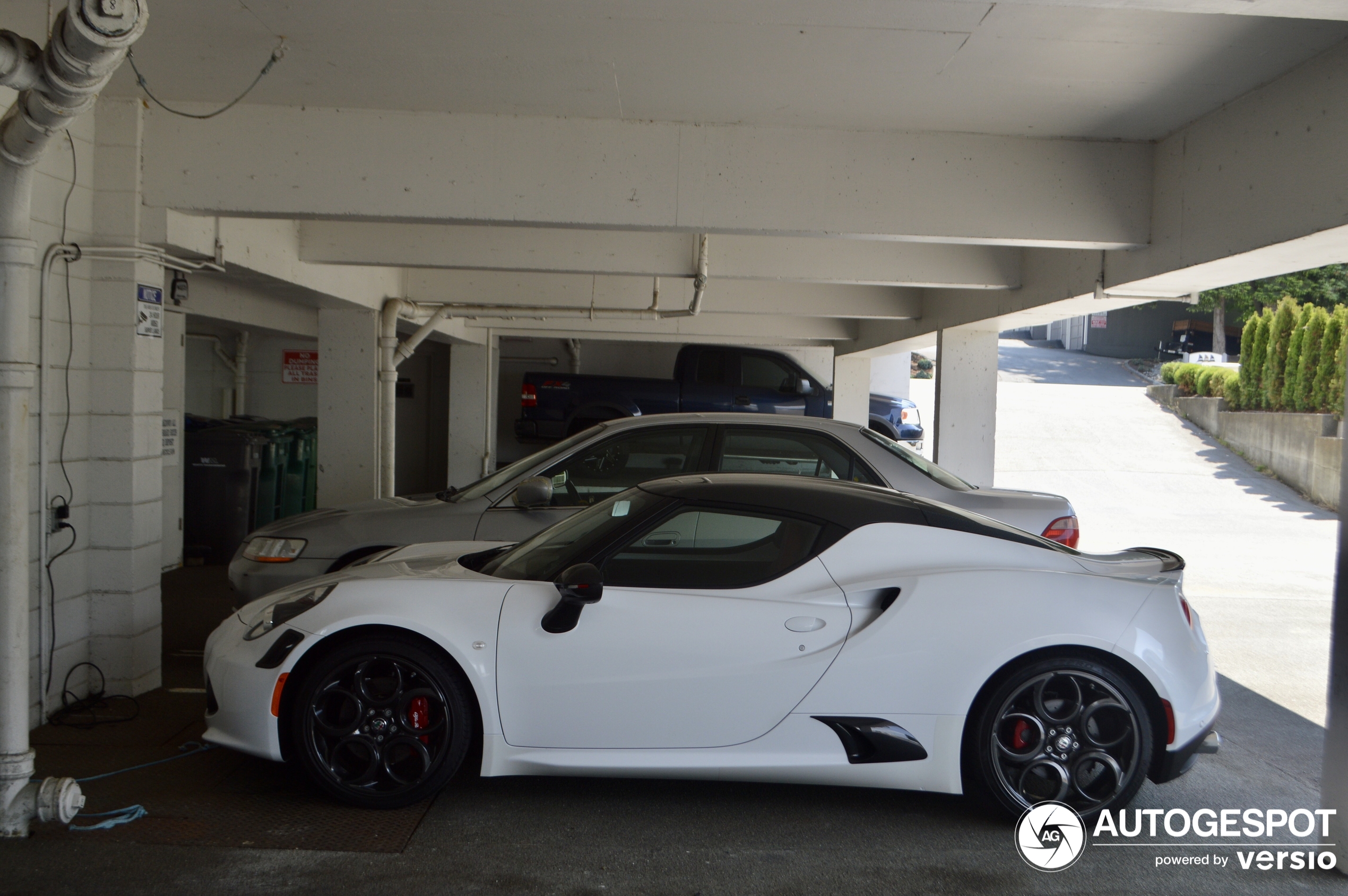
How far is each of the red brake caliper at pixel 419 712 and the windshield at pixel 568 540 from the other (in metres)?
0.52

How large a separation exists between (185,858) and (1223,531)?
1334 cm

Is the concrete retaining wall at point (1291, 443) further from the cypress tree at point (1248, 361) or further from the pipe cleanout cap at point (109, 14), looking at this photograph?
the pipe cleanout cap at point (109, 14)

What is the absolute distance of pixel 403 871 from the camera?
3.06 m

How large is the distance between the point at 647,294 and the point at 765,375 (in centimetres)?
497

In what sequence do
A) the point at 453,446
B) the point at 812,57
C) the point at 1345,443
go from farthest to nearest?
the point at 453,446, the point at 812,57, the point at 1345,443

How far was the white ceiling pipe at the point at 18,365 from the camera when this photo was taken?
121 inches

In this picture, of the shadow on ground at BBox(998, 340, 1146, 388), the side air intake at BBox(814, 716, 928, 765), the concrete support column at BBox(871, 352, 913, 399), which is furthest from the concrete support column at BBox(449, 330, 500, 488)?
the shadow on ground at BBox(998, 340, 1146, 388)

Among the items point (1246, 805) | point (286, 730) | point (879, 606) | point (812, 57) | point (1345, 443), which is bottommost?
point (1246, 805)

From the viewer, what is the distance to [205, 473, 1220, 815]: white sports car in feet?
11.2

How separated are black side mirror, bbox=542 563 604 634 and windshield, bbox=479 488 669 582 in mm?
182

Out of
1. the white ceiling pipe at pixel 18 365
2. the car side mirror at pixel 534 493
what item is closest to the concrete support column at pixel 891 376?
the car side mirror at pixel 534 493

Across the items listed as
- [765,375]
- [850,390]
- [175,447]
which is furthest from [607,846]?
[765,375]

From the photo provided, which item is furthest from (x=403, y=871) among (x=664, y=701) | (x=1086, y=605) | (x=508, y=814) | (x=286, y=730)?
(x=1086, y=605)

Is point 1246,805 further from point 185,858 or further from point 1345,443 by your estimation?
point 185,858
